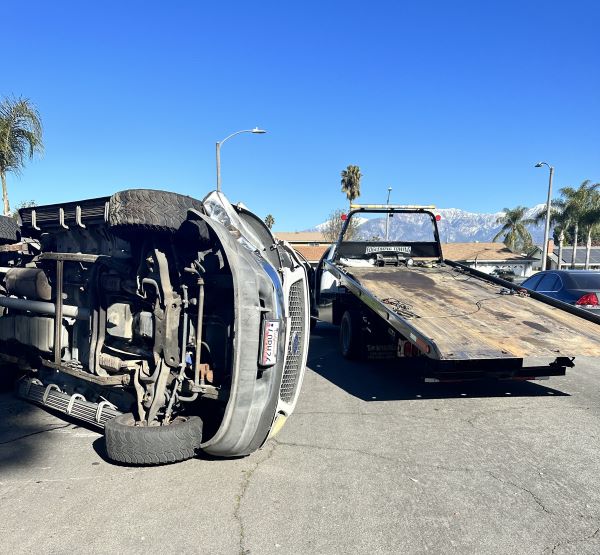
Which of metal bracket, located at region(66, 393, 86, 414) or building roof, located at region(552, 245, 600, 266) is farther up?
metal bracket, located at region(66, 393, 86, 414)

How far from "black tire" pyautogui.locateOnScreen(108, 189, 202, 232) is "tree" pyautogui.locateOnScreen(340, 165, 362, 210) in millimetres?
52938

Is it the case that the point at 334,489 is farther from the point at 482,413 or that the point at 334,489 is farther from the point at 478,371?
the point at 478,371

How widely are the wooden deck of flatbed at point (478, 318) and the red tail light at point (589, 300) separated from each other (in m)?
1.70

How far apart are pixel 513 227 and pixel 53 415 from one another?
6809 centimetres

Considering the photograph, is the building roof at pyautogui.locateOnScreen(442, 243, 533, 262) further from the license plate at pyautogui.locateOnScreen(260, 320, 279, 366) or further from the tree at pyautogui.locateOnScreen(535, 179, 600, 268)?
the license plate at pyautogui.locateOnScreen(260, 320, 279, 366)

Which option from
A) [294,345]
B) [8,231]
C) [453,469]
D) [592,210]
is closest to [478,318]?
[453,469]

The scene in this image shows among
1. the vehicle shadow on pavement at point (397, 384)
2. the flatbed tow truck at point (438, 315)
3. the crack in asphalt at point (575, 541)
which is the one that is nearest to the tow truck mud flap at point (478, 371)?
the flatbed tow truck at point (438, 315)

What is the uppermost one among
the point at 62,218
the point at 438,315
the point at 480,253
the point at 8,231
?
the point at 62,218

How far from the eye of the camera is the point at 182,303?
13.3 ft

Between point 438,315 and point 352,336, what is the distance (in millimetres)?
2089

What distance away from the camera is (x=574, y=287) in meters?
8.84

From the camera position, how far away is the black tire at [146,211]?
157 inches

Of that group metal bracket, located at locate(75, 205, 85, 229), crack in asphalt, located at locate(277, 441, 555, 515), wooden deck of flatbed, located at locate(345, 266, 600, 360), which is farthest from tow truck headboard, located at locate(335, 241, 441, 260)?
metal bracket, located at locate(75, 205, 85, 229)

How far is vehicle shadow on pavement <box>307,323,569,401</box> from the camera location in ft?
20.9
